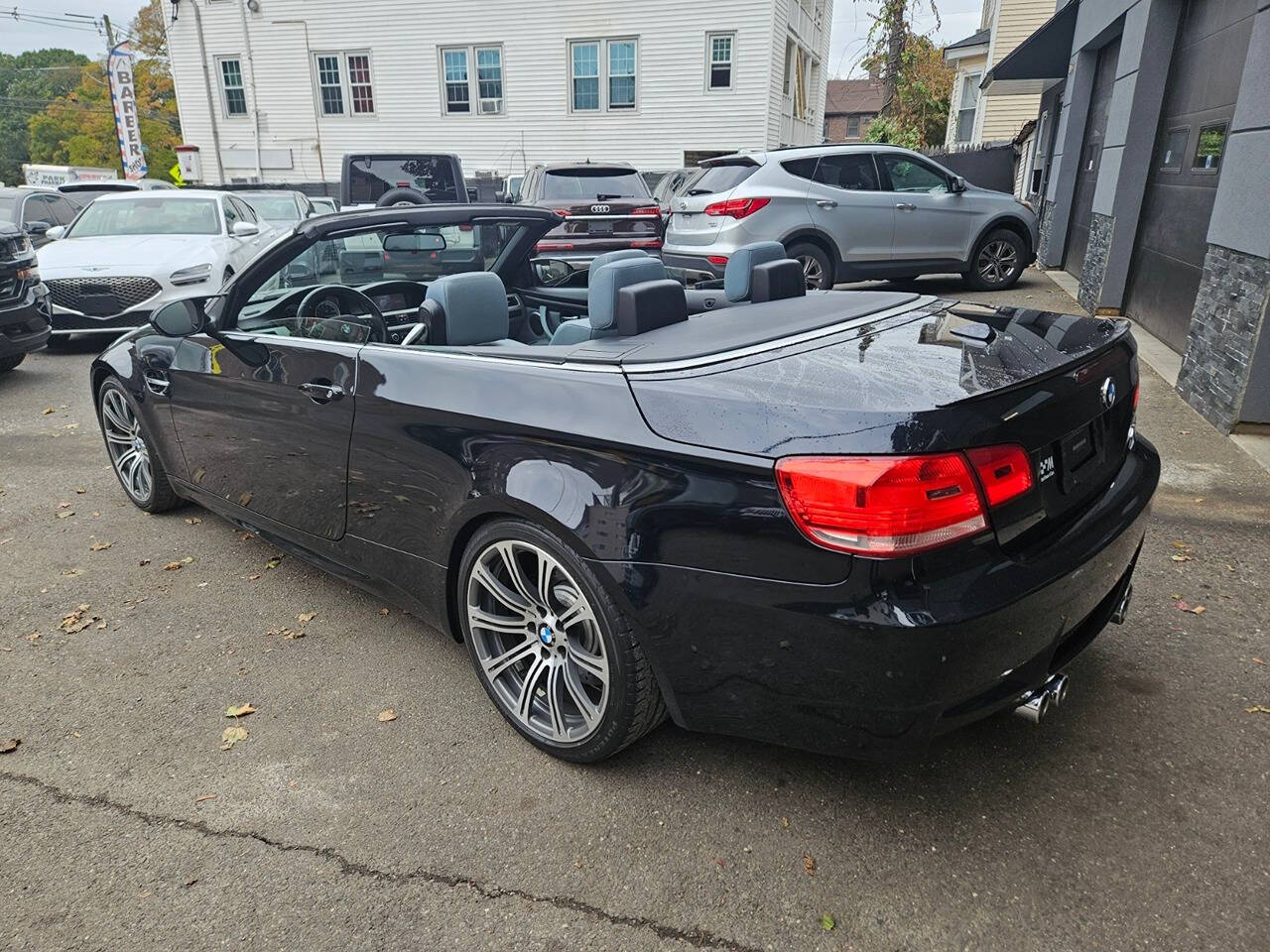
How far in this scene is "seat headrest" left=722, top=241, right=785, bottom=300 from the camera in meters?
3.43

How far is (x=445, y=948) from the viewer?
2.03 m

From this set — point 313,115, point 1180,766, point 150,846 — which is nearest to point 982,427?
point 1180,766

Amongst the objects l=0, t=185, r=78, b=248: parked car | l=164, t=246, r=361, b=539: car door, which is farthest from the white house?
l=164, t=246, r=361, b=539: car door

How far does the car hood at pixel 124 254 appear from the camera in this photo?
366 inches

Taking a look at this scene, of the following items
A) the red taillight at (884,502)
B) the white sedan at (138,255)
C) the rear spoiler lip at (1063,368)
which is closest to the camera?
the red taillight at (884,502)

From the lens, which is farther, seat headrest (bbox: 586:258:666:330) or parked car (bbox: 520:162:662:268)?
parked car (bbox: 520:162:662:268)

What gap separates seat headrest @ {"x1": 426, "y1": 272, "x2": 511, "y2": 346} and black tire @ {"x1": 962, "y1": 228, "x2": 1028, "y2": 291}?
30.7ft

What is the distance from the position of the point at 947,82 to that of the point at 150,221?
33.4 m

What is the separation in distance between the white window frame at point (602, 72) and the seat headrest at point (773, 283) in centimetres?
2155

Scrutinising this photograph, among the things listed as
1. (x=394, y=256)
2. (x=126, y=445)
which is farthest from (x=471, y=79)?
(x=394, y=256)

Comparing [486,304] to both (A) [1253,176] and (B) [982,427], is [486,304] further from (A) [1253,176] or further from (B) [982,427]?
(A) [1253,176]

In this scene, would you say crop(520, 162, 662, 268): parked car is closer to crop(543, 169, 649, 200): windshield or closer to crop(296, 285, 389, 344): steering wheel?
crop(543, 169, 649, 200): windshield

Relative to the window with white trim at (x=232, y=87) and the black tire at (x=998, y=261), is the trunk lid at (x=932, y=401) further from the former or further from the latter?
the window with white trim at (x=232, y=87)

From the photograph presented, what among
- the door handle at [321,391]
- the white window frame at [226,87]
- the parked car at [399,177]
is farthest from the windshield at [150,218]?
the white window frame at [226,87]
